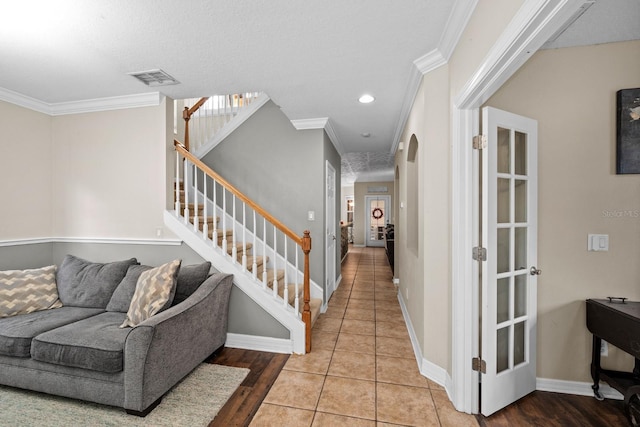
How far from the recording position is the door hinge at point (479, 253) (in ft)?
5.91

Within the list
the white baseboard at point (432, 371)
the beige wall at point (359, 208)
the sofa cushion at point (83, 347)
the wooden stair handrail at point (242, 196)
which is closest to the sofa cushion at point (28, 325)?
the sofa cushion at point (83, 347)

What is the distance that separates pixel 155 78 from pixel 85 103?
3.99 ft

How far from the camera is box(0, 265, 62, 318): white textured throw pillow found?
7.68ft

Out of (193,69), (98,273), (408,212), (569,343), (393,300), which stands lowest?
(393,300)

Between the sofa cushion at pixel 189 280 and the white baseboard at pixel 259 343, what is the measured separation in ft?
2.21

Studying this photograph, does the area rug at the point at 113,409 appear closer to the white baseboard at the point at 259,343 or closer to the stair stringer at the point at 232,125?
the white baseboard at the point at 259,343

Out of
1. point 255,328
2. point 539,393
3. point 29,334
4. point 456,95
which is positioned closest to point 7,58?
point 29,334


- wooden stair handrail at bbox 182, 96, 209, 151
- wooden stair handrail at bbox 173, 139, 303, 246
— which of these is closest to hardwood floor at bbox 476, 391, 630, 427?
wooden stair handrail at bbox 173, 139, 303, 246

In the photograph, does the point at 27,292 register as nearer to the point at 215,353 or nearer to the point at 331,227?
the point at 215,353

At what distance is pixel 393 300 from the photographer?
4285 mm

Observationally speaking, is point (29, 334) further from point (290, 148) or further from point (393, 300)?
point (393, 300)

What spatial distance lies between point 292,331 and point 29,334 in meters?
1.99

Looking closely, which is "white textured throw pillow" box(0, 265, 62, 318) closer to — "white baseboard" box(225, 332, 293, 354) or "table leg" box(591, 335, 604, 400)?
"white baseboard" box(225, 332, 293, 354)

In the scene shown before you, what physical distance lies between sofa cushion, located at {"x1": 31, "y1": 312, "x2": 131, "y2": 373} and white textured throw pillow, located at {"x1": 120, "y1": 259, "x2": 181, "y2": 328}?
0.49ft
